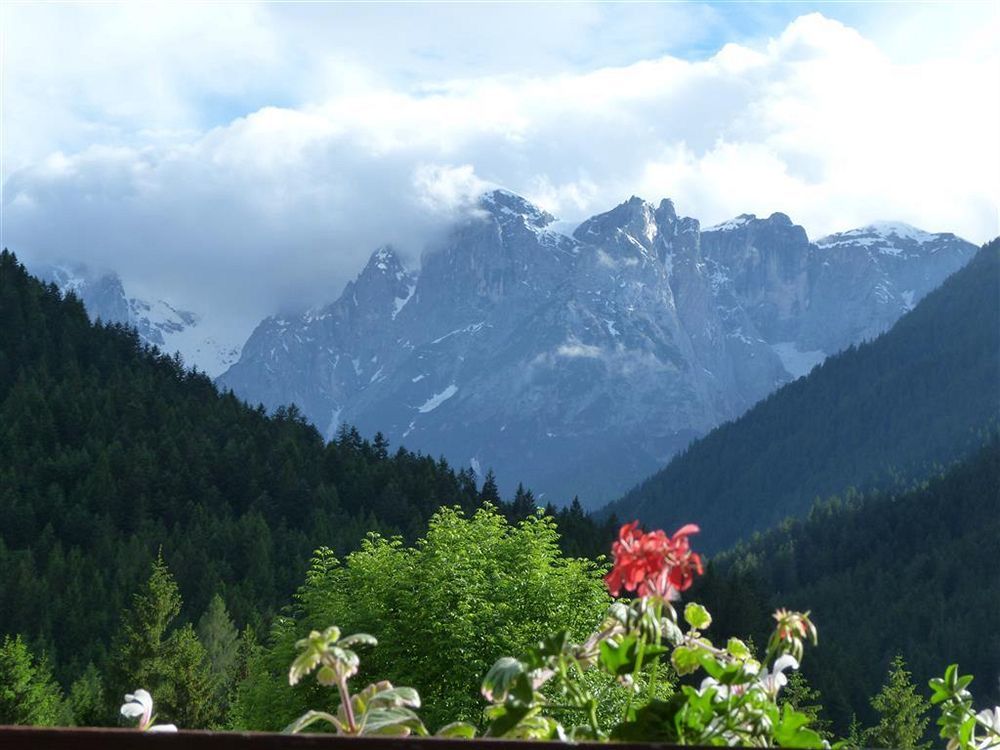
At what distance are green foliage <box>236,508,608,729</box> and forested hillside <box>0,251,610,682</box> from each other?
61.8 metres

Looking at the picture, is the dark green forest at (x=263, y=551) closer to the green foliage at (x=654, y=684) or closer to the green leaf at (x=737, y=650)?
the green leaf at (x=737, y=650)

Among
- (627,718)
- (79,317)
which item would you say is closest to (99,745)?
(627,718)

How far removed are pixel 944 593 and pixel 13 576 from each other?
3814 inches

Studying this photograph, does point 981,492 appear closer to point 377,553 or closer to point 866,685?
point 866,685

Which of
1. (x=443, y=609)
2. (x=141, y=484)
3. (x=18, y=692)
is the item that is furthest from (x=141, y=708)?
(x=141, y=484)

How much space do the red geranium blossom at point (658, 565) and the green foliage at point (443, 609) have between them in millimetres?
26103

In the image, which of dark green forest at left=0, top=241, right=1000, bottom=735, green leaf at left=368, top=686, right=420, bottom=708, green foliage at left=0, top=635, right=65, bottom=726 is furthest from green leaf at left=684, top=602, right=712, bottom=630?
green foliage at left=0, top=635, right=65, bottom=726

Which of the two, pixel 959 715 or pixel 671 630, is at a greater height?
pixel 671 630

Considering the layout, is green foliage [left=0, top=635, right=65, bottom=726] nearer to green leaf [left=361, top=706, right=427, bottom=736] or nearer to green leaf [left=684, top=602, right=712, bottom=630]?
green leaf [left=684, top=602, right=712, bottom=630]

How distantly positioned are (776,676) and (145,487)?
152 m

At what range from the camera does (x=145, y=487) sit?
152 metres

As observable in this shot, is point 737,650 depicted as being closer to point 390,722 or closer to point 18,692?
point 390,722

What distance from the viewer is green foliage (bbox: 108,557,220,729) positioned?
6100cm

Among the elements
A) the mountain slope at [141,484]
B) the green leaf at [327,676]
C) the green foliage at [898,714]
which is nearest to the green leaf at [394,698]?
the green leaf at [327,676]
